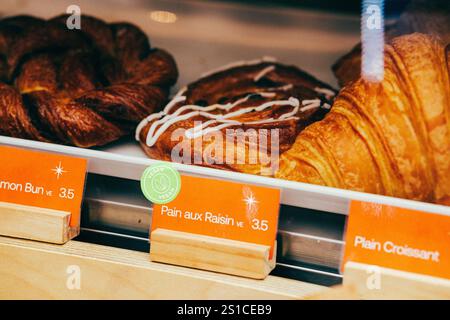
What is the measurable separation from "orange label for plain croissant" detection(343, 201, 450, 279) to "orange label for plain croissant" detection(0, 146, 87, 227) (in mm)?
452

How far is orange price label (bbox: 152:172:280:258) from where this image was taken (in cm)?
90

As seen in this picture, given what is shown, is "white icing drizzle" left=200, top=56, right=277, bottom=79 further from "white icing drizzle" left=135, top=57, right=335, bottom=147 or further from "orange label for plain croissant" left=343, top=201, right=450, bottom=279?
"orange label for plain croissant" left=343, top=201, right=450, bottom=279

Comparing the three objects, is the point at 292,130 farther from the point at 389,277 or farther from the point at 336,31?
the point at 336,31

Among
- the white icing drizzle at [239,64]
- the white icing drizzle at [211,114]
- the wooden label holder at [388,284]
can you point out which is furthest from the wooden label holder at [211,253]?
the white icing drizzle at [239,64]

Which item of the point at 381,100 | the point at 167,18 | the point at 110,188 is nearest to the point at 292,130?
the point at 381,100

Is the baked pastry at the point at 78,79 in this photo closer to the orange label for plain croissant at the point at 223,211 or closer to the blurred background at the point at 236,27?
the blurred background at the point at 236,27

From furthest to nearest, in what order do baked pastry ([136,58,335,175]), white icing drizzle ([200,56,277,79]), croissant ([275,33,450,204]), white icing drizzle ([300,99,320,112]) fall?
white icing drizzle ([200,56,277,79]) < white icing drizzle ([300,99,320,112]) < baked pastry ([136,58,335,175]) < croissant ([275,33,450,204])

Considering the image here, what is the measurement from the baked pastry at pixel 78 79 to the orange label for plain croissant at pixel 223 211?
341 millimetres

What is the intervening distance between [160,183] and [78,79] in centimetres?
49

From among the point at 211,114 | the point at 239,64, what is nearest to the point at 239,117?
the point at 211,114

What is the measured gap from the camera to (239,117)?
46.3 inches

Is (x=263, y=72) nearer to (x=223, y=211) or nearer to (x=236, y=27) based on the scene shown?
(x=236, y=27)

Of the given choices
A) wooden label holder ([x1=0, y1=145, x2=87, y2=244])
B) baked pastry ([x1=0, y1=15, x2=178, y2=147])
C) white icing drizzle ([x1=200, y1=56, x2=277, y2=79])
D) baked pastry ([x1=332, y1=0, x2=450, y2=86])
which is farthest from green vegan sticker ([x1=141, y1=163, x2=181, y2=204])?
white icing drizzle ([x1=200, y1=56, x2=277, y2=79])

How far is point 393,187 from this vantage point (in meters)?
0.94
